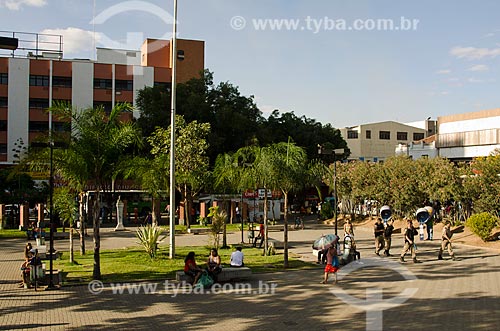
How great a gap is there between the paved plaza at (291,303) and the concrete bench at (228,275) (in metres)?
0.26

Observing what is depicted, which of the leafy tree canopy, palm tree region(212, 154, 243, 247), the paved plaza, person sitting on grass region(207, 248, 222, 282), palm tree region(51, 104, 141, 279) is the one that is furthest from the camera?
the leafy tree canopy

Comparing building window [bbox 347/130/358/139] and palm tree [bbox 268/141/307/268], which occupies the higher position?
building window [bbox 347/130/358/139]

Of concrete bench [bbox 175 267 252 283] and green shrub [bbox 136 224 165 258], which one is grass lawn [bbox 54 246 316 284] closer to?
green shrub [bbox 136 224 165 258]

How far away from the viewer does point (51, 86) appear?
55.7 m

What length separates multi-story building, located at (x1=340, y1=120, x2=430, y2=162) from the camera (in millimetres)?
80188

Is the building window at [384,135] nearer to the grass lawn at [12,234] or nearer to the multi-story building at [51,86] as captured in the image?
the multi-story building at [51,86]

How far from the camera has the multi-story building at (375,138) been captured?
80.2m

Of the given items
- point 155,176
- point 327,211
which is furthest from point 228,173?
point 327,211

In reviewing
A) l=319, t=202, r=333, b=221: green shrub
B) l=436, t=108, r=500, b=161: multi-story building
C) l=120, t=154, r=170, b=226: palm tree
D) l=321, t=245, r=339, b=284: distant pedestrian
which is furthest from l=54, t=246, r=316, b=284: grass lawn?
l=436, t=108, r=500, b=161: multi-story building

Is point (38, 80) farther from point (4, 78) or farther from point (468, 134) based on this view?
point (468, 134)

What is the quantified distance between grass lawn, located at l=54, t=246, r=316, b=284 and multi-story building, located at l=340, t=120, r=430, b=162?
60.1 meters

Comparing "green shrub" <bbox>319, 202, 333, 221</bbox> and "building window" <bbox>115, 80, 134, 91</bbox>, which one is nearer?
"green shrub" <bbox>319, 202, 333, 221</bbox>

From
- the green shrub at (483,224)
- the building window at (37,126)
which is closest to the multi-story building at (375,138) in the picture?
the building window at (37,126)

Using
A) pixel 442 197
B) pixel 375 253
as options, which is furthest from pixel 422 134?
pixel 375 253
